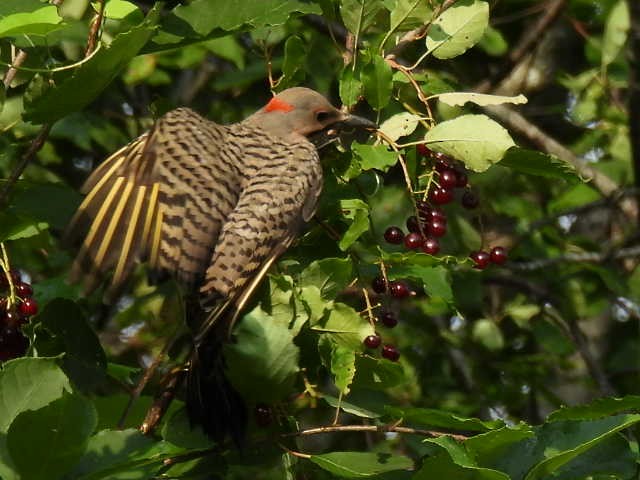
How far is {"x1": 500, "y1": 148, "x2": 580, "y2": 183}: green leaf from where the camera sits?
2.99 meters

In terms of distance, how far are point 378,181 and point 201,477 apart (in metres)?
0.87

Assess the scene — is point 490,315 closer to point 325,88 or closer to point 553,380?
point 553,380

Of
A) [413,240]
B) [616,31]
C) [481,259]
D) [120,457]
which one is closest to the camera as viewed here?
[120,457]

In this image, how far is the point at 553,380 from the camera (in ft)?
21.4

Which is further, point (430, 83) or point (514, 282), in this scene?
point (514, 282)

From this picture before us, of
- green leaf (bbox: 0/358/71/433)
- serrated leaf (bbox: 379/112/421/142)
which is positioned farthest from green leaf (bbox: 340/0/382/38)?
green leaf (bbox: 0/358/71/433)

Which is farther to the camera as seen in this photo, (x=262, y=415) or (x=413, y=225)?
(x=413, y=225)

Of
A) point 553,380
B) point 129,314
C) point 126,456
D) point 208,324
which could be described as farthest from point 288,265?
point 553,380

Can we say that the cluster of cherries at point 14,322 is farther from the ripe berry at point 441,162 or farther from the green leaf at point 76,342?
the ripe berry at point 441,162

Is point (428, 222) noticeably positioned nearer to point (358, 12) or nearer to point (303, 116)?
point (358, 12)

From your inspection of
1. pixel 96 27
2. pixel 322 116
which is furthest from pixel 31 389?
pixel 322 116

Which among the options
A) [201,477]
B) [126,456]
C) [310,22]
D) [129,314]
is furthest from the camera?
[310,22]

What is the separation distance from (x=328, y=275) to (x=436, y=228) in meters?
0.43

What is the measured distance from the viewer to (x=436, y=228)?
3250 mm
